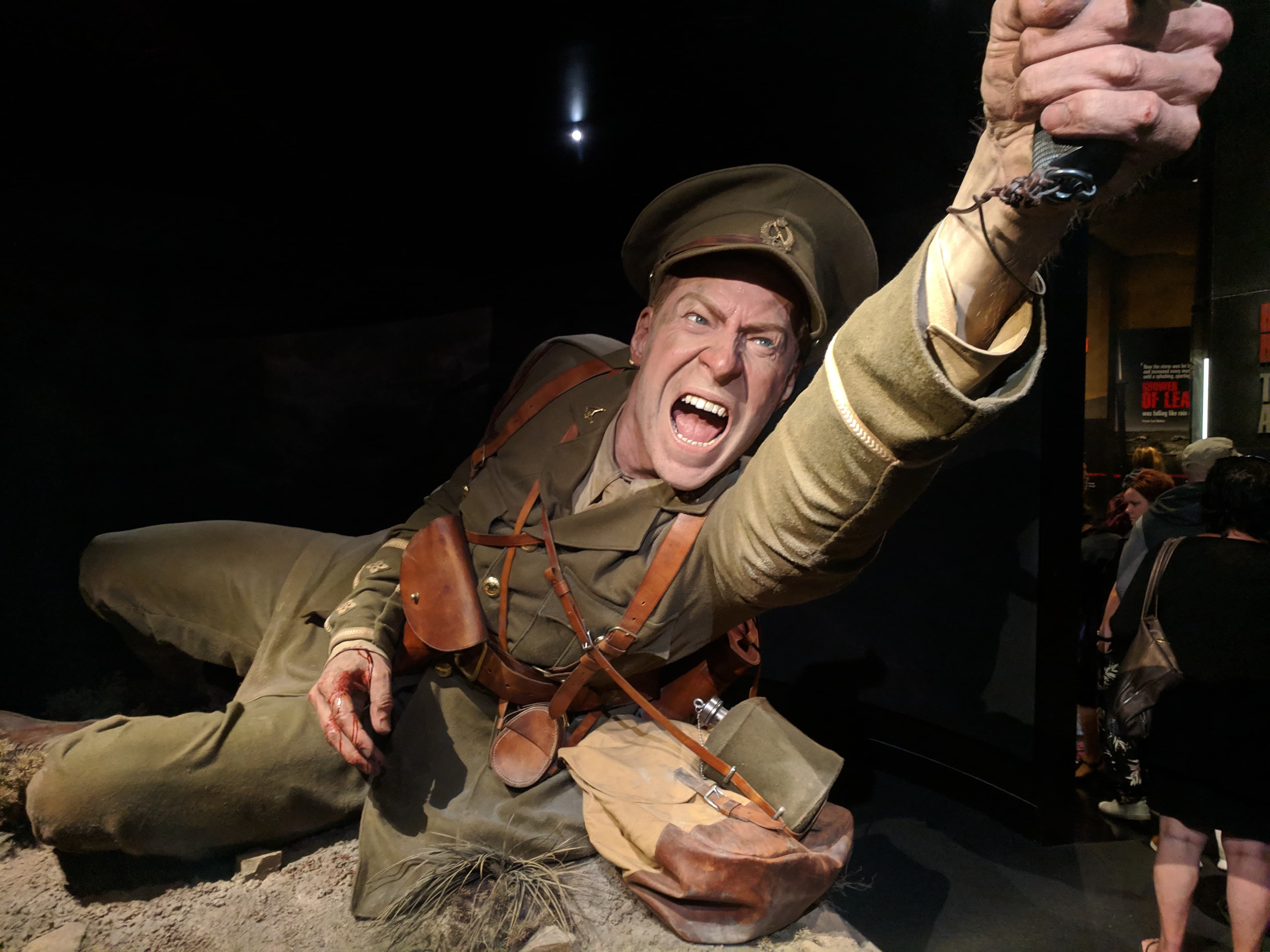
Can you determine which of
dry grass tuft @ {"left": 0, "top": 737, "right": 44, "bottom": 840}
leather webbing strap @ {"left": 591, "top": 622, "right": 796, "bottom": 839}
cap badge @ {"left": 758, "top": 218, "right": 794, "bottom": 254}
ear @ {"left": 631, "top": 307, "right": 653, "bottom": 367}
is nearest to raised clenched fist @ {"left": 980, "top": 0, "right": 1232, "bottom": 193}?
cap badge @ {"left": 758, "top": 218, "right": 794, "bottom": 254}

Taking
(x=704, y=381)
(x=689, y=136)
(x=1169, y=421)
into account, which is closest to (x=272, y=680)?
(x=704, y=381)

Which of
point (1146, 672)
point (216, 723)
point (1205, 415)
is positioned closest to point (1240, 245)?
point (1205, 415)

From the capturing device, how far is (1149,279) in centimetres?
194

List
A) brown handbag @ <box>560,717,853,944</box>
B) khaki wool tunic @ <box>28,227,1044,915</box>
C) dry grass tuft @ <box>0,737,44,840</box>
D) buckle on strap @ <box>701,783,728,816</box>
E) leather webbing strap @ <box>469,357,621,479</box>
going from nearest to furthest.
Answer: khaki wool tunic @ <box>28,227,1044,915</box> < brown handbag @ <box>560,717,853,944</box> < buckle on strap @ <box>701,783,728,816</box> < dry grass tuft @ <box>0,737,44,840</box> < leather webbing strap @ <box>469,357,621,479</box>

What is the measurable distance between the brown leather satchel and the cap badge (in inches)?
34.3

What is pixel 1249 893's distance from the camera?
146 cm

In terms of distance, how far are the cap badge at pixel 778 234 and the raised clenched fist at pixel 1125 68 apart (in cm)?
69

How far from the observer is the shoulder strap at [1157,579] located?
1618mm

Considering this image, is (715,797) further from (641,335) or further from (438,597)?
(641,335)

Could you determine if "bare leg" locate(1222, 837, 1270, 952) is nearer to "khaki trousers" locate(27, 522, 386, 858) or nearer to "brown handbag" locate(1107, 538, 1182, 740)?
"brown handbag" locate(1107, 538, 1182, 740)

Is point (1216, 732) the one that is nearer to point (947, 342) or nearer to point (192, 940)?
point (947, 342)

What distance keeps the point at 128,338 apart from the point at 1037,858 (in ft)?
9.21

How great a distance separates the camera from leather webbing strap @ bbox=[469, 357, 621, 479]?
1.69m

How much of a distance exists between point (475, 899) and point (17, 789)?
1026 millimetres
